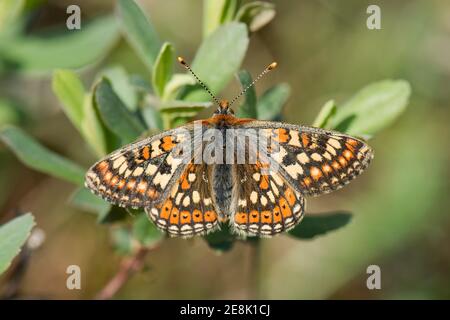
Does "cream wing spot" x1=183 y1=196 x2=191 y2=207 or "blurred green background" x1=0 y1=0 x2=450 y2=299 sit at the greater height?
"blurred green background" x1=0 y1=0 x2=450 y2=299

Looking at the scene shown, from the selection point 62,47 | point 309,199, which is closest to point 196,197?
point 62,47

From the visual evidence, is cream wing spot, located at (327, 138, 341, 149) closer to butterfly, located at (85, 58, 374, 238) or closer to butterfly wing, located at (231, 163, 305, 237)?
butterfly, located at (85, 58, 374, 238)

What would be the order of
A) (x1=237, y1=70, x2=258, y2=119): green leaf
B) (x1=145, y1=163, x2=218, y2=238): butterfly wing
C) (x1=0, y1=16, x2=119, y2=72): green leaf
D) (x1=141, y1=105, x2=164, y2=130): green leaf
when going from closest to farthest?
(x1=237, y1=70, x2=258, y2=119): green leaf, (x1=145, y1=163, x2=218, y2=238): butterfly wing, (x1=141, y1=105, x2=164, y2=130): green leaf, (x1=0, y1=16, x2=119, y2=72): green leaf

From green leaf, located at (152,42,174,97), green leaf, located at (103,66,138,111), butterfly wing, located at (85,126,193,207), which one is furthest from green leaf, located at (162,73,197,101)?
green leaf, located at (103,66,138,111)

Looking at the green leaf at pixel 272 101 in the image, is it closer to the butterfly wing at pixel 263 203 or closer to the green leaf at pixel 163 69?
the butterfly wing at pixel 263 203

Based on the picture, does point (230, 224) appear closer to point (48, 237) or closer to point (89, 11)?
point (48, 237)
